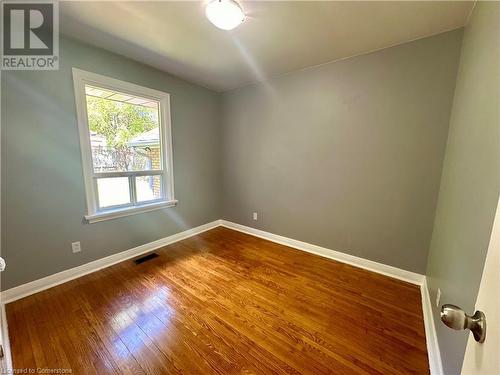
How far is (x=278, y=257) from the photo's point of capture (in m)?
2.74

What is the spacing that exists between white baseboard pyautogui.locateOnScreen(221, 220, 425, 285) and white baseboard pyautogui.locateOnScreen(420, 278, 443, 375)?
0.26m

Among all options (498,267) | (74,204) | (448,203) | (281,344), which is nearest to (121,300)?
(74,204)

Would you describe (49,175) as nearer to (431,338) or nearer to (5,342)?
(5,342)

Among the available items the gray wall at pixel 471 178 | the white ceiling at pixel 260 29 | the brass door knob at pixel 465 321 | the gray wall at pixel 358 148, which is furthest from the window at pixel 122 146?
the gray wall at pixel 471 178

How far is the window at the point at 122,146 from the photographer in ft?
7.39

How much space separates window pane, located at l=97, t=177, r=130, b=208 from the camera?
2.44 m

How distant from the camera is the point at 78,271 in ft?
7.44

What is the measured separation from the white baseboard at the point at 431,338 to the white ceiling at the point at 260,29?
237 cm

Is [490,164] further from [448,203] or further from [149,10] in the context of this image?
[149,10]

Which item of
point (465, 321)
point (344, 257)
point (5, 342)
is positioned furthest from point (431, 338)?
point (5, 342)

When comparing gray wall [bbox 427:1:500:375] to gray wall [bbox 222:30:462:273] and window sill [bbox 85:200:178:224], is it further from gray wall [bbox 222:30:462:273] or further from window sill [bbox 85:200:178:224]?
window sill [bbox 85:200:178:224]

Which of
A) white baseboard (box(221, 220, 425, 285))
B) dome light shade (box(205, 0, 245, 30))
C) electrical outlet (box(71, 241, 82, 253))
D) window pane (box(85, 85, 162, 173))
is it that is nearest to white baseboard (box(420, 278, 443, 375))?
white baseboard (box(221, 220, 425, 285))

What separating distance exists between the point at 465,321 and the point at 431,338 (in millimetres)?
1419

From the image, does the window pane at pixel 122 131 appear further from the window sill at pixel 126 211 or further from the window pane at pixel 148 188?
the window sill at pixel 126 211
